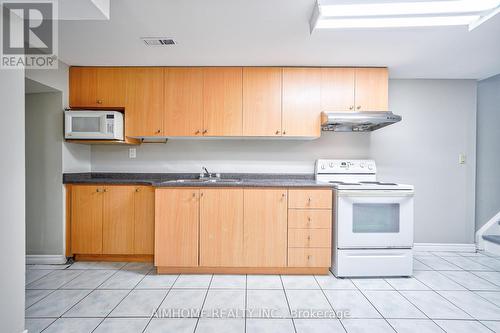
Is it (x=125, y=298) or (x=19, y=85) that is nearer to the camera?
(x=19, y=85)

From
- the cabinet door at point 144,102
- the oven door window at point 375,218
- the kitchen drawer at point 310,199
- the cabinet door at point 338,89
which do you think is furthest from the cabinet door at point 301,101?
the cabinet door at point 144,102

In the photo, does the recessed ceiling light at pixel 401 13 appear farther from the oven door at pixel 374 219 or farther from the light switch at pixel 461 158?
the light switch at pixel 461 158

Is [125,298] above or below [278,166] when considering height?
below

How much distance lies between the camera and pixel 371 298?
1.99 m

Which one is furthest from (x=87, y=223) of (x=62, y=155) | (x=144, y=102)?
(x=144, y=102)

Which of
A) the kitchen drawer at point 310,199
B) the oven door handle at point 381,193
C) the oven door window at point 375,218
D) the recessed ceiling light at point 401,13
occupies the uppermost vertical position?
the recessed ceiling light at point 401,13

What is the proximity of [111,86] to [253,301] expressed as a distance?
2648 millimetres

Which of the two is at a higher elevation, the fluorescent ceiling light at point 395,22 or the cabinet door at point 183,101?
the fluorescent ceiling light at point 395,22

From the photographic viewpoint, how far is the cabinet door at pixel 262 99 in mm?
2680

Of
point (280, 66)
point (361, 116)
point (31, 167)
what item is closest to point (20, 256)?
point (31, 167)

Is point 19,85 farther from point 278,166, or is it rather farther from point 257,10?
point 278,166

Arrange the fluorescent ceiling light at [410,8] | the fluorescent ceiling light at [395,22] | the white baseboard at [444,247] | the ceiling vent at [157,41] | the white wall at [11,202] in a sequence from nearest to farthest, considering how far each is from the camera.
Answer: the white wall at [11,202] < the fluorescent ceiling light at [410,8] < the fluorescent ceiling light at [395,22] < the ceiling vent at [157,41] < the white baseboard at [444,247]

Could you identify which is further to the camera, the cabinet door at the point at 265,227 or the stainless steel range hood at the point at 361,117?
the stainless steel range hood at the point at 361,117

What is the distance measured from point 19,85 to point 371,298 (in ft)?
9.58
